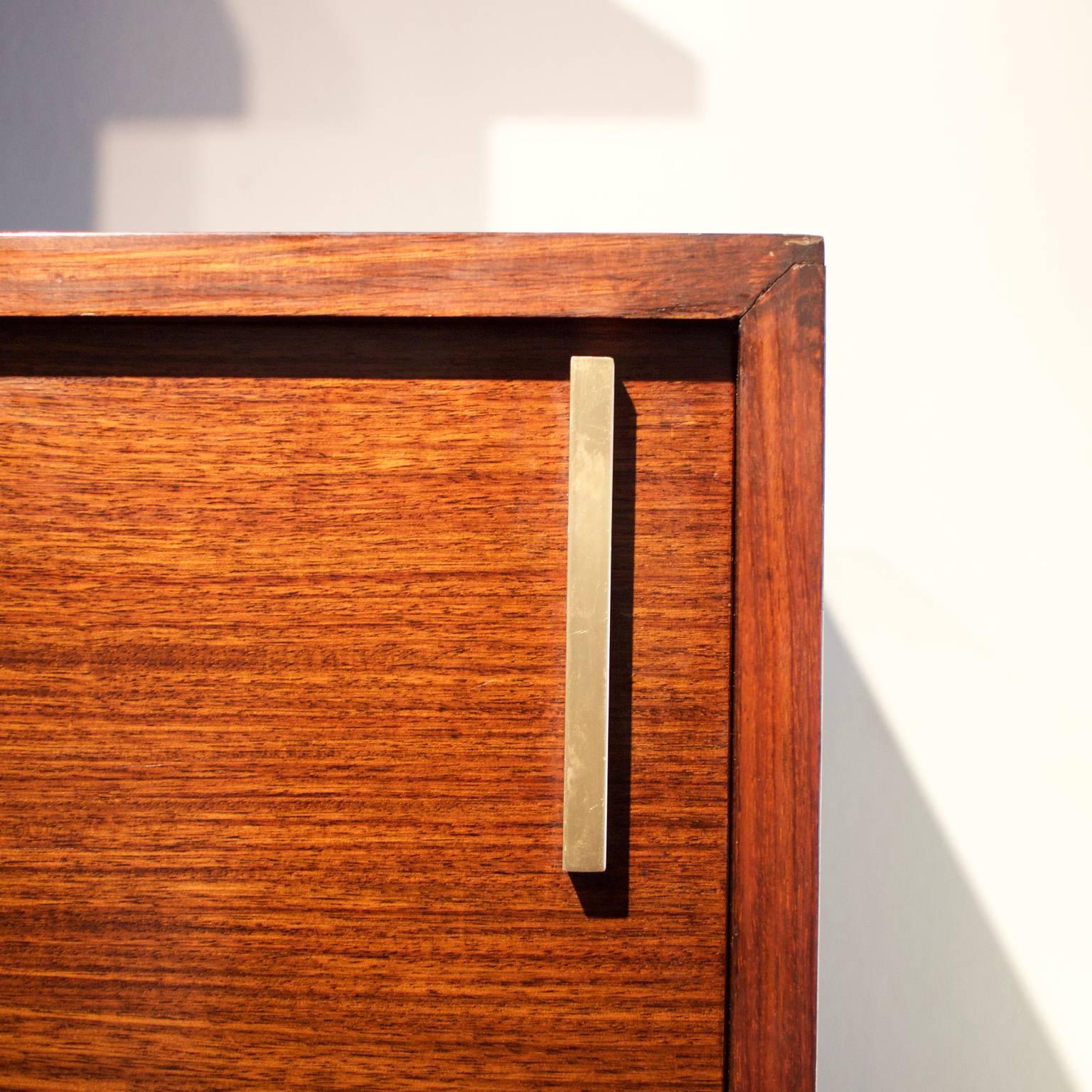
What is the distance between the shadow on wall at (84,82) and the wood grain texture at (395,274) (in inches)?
19.0

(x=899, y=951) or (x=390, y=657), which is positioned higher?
(x=390, y=657)

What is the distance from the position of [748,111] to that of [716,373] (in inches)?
19.5

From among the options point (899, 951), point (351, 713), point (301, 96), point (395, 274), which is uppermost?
point (301, 96)

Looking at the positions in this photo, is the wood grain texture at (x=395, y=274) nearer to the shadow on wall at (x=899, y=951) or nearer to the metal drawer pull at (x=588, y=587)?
the metal drawer pull at (x=588, y=587)

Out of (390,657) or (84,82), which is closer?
(390,657)

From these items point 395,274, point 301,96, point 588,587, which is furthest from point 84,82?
point 588,587

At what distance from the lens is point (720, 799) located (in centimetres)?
36

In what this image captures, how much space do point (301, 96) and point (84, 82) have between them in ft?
0.67

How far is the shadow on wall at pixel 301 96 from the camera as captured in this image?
0.76m

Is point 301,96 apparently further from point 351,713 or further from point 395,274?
point 351,713

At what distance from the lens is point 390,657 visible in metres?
0.37

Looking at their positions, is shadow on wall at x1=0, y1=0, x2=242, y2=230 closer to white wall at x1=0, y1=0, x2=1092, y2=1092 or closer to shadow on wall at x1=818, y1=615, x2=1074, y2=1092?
white wall at x1=0, y1=0, x2=1092, y2=1092

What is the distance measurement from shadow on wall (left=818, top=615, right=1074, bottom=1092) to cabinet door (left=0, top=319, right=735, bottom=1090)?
16.8 inches

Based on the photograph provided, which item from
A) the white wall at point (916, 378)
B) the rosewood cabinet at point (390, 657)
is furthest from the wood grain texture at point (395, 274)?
the white wall at point (916, 378)
